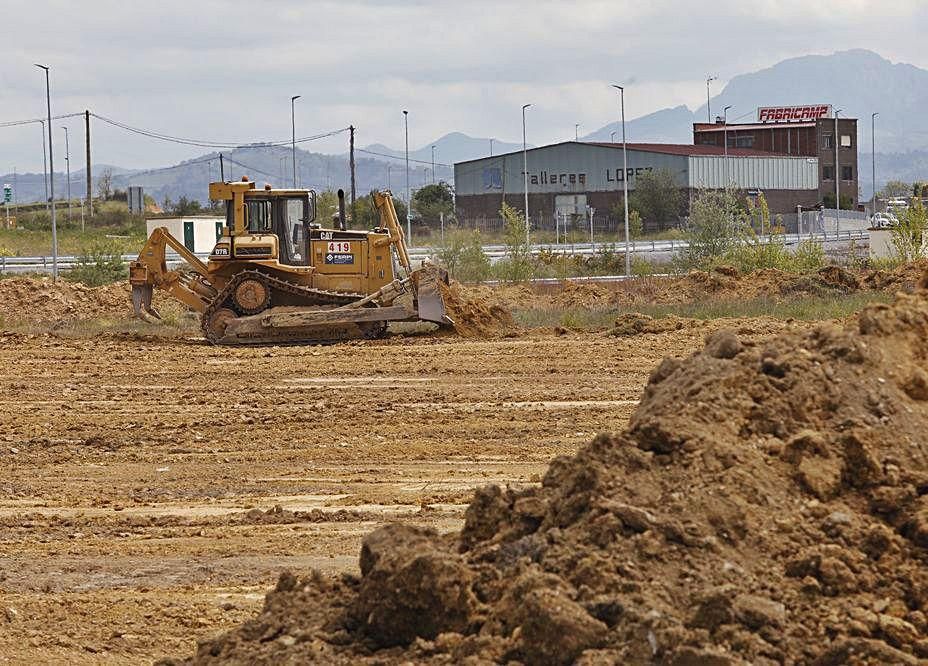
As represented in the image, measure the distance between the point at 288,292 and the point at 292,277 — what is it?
321mm

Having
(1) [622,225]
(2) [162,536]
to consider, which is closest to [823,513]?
(2) [162,536]

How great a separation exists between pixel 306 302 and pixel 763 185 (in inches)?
2903

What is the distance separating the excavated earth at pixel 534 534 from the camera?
17.6ft

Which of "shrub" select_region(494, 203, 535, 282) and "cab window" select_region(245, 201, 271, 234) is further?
"shrub" select_region(494, 203, 535, 282)

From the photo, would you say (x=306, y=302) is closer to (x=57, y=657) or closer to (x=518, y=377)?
(x=518, y=377)

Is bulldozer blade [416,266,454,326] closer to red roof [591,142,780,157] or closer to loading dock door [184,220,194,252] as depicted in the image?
loading dock door [184,220,194,252]

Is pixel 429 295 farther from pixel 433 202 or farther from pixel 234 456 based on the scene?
pixel 433 202

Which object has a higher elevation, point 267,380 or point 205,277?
point 205,277

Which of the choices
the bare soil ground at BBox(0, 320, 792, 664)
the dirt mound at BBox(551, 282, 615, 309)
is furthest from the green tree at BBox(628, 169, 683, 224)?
the bare soil ground at BBox(0, 320, 792, 664)

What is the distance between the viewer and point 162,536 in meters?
10.1

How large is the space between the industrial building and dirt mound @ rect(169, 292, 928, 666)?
9513cm

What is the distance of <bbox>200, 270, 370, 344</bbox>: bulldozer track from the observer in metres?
22.8

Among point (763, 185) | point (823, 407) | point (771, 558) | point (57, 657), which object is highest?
point (763, 185)

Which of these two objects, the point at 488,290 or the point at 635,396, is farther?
the point at 488,290
